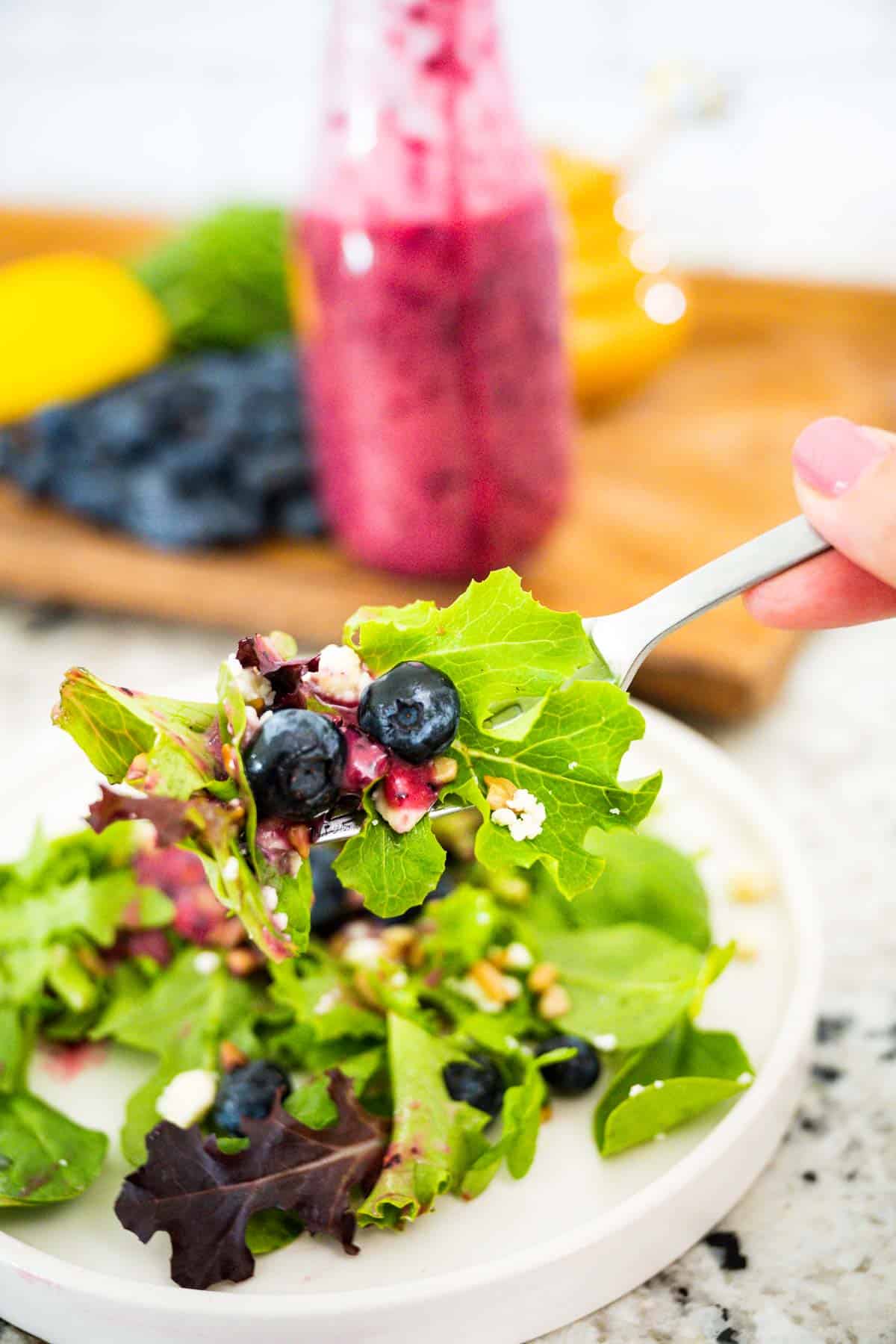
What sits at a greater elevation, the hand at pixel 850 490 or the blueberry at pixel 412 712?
the hand at pixel 850 490

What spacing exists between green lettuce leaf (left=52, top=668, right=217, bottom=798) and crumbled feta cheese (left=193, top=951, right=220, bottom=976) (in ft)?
0.79

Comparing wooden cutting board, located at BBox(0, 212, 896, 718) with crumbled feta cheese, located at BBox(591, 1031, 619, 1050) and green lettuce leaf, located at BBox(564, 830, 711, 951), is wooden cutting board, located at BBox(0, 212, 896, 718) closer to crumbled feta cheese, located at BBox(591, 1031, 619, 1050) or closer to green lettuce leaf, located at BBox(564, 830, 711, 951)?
green lettuce leaf, located at BBox(564, 830, 711, 951)

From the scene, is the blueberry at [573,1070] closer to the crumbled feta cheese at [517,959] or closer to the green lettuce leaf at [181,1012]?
the crumbled feta cheese at [517,959]

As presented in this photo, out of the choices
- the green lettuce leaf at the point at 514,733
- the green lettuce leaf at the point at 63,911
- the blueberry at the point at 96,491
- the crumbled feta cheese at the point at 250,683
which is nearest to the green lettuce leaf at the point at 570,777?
the green lettuce leaf at the point at 514,733

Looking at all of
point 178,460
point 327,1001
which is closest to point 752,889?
point 327,1001

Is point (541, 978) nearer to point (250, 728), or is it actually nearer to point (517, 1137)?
point (517, 1137)

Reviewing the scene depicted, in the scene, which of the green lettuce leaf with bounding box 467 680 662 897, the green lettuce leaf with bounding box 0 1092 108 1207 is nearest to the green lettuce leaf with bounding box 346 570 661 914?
the green lettuce leaf with bounding box 467 680 662 897

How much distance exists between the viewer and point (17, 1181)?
2.23ft

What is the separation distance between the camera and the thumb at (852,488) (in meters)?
0.65

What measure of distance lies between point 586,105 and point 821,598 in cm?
167

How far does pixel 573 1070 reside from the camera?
77 cm

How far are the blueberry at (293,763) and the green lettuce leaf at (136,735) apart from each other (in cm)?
3

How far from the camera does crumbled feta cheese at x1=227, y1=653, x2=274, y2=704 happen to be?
63 cm

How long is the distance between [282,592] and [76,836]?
0.48 m
